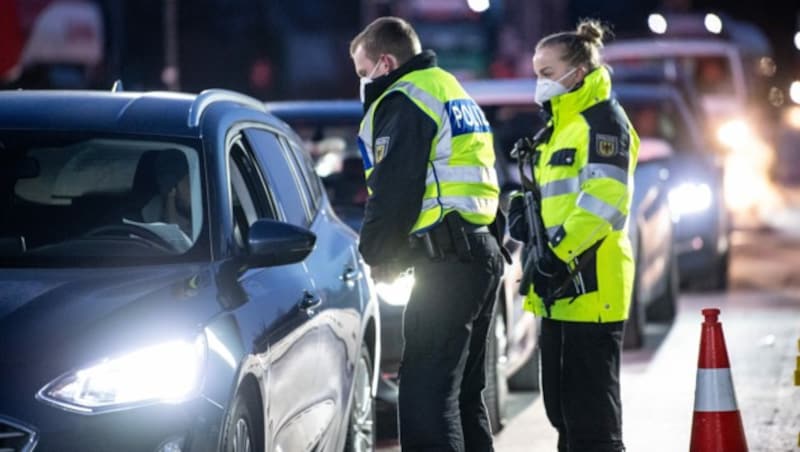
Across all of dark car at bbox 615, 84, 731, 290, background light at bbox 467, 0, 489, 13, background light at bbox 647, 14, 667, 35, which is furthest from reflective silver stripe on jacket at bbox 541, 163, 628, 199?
background light at bbox 467, 0, 489, 13

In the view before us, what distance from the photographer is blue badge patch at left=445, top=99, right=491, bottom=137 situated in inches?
281

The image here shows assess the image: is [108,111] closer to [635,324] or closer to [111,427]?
[111,427]

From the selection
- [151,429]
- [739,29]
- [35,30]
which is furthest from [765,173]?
[151,429]

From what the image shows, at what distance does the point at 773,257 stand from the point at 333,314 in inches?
635

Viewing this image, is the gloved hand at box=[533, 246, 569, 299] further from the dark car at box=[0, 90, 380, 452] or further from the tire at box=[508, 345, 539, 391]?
the tire at box=[508, 345, 539, 391]

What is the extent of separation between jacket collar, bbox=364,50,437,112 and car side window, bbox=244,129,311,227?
1.77 feet

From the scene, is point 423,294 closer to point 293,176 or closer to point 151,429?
point 293,176

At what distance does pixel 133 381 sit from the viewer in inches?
219

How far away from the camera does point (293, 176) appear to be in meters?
8.06

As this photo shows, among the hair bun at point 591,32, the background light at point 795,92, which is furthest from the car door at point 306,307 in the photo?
the background light at point 795,92

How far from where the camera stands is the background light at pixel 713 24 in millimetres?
35219

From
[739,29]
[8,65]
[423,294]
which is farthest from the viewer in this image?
[739,29]

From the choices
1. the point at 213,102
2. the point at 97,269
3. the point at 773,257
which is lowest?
the point at 773,257

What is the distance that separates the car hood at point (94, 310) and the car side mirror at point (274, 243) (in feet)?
0.88
